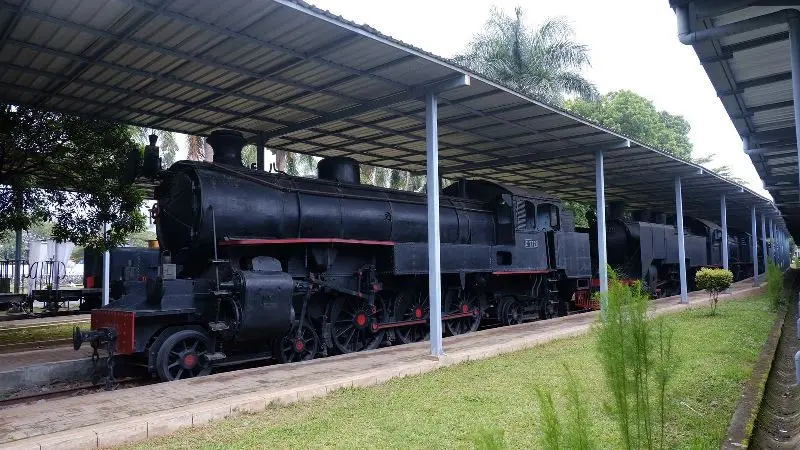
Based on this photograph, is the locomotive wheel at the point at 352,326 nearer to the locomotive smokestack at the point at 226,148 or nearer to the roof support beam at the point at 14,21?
the locomotive smokestack at the point at 226,148

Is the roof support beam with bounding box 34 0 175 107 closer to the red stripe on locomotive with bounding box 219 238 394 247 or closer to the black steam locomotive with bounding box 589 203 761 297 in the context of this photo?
the red stripe on locomotive with bounding box 219 238 394 247

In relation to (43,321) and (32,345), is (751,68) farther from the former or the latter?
(43,321)

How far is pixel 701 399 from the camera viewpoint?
5.98 m

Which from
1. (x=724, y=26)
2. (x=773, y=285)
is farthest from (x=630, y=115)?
(x=724, y=26)

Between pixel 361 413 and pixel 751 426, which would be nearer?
pixel 751 426

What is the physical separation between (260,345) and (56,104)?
509 cm

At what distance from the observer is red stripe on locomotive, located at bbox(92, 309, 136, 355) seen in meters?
6.77

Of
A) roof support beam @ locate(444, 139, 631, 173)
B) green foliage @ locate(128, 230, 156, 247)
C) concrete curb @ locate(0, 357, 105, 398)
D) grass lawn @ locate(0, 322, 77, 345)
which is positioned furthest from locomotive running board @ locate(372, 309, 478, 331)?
green foliage @ locate(128, 230, 156, 247)

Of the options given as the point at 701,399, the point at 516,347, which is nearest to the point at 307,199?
the point at 516,347

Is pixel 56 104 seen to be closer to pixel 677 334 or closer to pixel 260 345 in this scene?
pixel 260 345

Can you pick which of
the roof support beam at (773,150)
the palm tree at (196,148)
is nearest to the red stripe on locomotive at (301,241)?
the roof support beam at (773,150)

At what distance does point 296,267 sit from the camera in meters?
8.76

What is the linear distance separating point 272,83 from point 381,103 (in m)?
1.73

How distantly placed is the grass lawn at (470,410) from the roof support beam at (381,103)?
403 cm
